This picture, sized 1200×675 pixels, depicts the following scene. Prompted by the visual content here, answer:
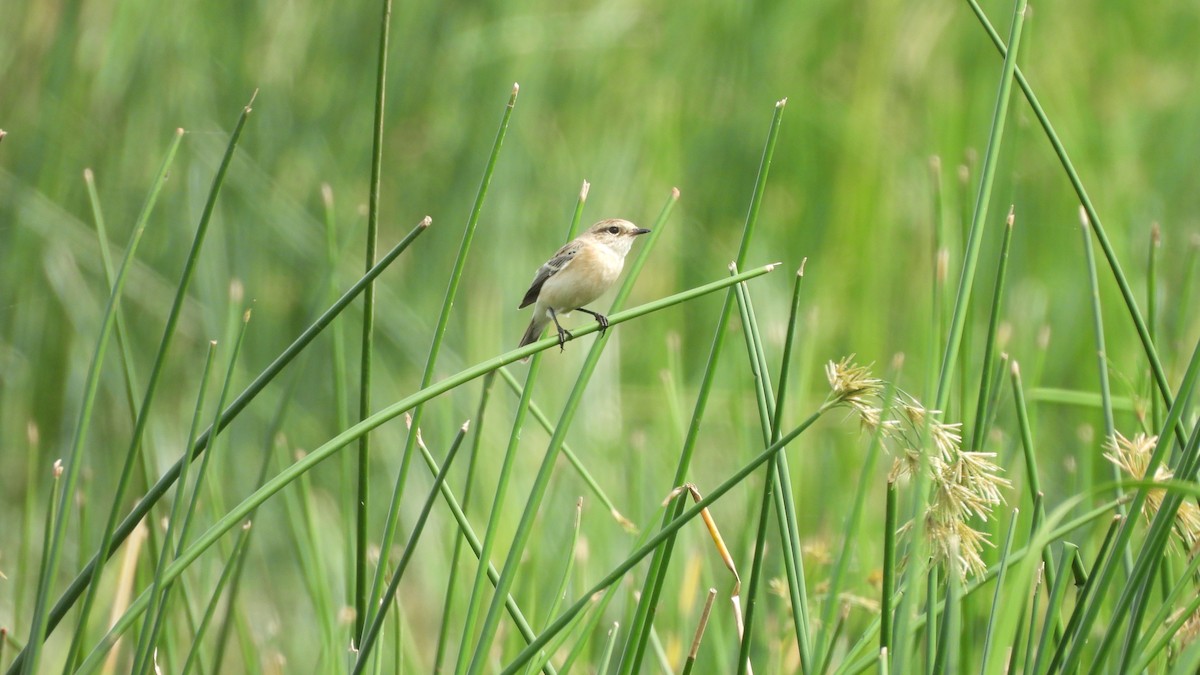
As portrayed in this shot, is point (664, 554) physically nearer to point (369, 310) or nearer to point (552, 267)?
point (369, 310)

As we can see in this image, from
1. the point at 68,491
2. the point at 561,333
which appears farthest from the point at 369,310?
the point at 561,333

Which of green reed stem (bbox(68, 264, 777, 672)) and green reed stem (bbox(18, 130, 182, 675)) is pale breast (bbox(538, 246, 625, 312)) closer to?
green reed stem (bbox(68, 264, 777, 672))

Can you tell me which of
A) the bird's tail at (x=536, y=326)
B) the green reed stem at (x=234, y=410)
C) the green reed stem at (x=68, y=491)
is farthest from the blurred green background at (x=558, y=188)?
the green reed stem at (x=68, y=491)

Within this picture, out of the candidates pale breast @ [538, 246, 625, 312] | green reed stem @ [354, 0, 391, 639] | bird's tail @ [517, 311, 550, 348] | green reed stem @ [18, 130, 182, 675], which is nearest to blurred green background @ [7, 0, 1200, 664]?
bird's tail @ [517, 311, 550, 348]

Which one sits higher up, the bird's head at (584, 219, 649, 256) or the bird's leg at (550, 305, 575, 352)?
the bird's head at (584, 219, 649, 256)

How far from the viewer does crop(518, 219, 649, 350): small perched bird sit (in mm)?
2971

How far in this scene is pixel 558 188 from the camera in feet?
15.7

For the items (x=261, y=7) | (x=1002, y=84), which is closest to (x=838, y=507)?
(x=1002, y=84)

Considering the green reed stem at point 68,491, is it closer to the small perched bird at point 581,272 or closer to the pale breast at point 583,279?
the small perched bird at point 581,272

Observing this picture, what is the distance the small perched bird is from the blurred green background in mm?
565

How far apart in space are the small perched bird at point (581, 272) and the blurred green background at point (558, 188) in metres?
0.56

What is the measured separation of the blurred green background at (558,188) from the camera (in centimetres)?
404

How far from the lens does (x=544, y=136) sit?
194 inches

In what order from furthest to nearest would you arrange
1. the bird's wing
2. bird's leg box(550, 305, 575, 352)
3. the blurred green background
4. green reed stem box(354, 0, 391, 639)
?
the blurred green background → the bird's wing → bird's leg box(550, 305, 575, 352) → green reed stem box(354, 0, 391, 639)
